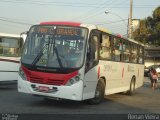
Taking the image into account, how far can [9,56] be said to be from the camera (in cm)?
2178

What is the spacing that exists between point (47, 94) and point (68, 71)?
1016mm

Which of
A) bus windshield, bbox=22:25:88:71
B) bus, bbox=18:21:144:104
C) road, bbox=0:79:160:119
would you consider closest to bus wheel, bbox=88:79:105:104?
bus, bbox=18:21:144:104

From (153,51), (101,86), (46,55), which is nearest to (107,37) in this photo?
(101,86)

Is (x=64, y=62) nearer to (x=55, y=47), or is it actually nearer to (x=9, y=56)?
(x=55, y=47)

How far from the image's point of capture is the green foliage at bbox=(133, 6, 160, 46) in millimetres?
58344

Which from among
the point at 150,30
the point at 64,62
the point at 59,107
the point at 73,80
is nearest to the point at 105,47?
the point at 64,62

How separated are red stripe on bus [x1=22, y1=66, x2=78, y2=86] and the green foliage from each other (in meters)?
43.8

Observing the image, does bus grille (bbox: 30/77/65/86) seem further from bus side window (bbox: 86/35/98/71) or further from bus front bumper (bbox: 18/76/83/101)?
bus side window (bbox: 86/35/98/71)

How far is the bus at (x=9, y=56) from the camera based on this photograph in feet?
70.3

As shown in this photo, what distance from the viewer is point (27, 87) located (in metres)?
15.1

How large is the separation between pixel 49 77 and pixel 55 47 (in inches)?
42.2

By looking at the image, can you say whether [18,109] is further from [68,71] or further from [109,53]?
[109,53]

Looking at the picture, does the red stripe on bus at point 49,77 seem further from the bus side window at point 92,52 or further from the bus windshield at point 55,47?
the bus side window at point 92,52

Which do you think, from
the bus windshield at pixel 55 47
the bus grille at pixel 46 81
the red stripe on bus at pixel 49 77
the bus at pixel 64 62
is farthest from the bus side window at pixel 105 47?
the bus grille at pixel 46 81
